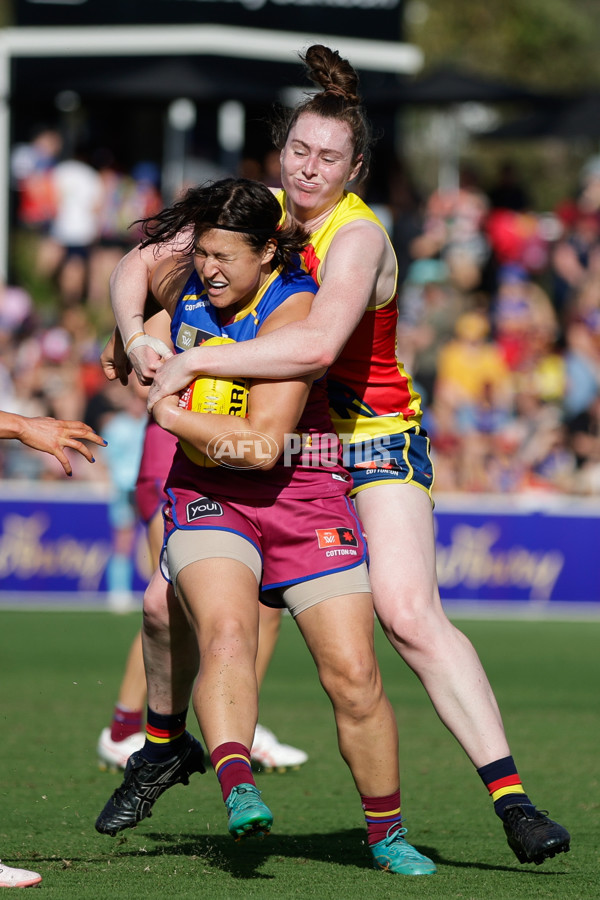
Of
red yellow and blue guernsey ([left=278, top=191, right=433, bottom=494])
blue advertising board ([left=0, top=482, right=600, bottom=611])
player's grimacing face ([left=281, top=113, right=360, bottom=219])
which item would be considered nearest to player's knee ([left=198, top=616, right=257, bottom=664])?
red yellow and blue guernsey ([left=278, top=191, right=433, bottom=494])

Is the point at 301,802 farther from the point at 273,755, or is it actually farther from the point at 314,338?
the point at 314,338

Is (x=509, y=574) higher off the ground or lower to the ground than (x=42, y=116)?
lower

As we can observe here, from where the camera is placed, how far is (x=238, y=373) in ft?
13.5

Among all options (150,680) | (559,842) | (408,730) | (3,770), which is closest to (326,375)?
(150,680)

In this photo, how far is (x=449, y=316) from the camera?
1527 cm

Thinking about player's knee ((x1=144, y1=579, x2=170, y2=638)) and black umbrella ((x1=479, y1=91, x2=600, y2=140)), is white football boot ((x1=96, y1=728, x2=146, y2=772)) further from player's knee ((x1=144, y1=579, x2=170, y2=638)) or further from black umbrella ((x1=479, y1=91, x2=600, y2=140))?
black umbrella ((x1=479, y1=91, x2=600, y2=140))

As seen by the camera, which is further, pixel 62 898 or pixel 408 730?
pixel 408 730

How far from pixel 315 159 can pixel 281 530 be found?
4.09 ft

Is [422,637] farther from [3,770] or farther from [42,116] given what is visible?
[42,116]

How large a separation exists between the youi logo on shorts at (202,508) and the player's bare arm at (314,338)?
34 centimetres

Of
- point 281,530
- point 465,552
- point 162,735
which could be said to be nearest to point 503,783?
point 281,530

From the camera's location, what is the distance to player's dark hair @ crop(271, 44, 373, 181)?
452 cm

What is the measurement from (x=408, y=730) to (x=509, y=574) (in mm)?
5922

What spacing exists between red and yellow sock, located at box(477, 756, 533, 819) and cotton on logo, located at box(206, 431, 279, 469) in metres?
1.25
